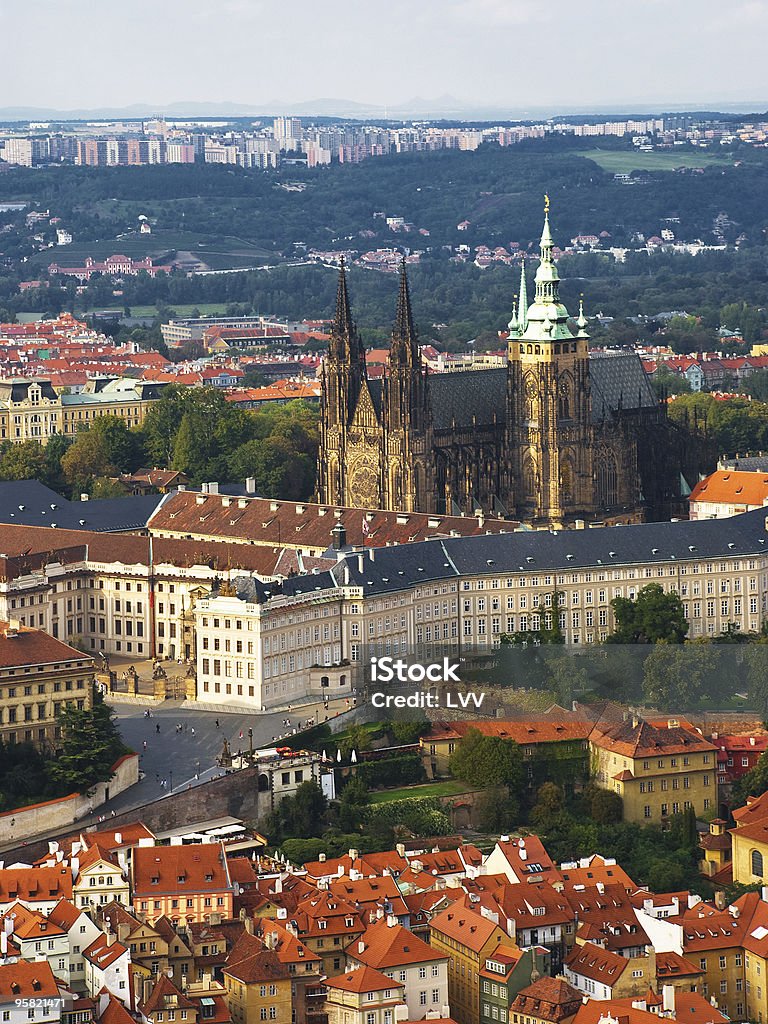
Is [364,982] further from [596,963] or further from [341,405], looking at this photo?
[341,405]

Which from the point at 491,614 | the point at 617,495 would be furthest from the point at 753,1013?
the point at 617,495

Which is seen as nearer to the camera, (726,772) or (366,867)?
(366,867)

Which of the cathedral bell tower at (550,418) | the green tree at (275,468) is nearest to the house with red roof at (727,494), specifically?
the cathedral bell tower at (550,418)

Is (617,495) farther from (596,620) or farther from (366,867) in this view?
(366,867)

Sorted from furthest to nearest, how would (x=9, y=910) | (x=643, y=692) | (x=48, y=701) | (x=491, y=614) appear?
(x=491, y=614)
(x=643, y=692)
(x=48, y=701)
(x=9, y=910)

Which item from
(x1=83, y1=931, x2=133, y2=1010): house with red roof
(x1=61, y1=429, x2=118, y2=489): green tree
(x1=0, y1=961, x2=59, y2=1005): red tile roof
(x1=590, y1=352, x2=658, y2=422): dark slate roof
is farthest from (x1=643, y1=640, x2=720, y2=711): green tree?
(x1=61, y1=429, x2=118, y2=489): green tree

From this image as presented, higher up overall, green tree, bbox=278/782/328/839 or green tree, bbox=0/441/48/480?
green tree, bbox=278/782/328/839

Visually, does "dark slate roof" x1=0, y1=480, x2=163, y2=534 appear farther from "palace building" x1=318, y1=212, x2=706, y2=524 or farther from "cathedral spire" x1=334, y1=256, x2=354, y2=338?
"cathedral spire" x1=334, y1=256, x2=354, y2=338

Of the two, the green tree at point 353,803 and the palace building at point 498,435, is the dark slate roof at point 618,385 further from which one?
the green tree at point 353,803

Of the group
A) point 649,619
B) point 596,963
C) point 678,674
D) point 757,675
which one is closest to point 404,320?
point 649,619
